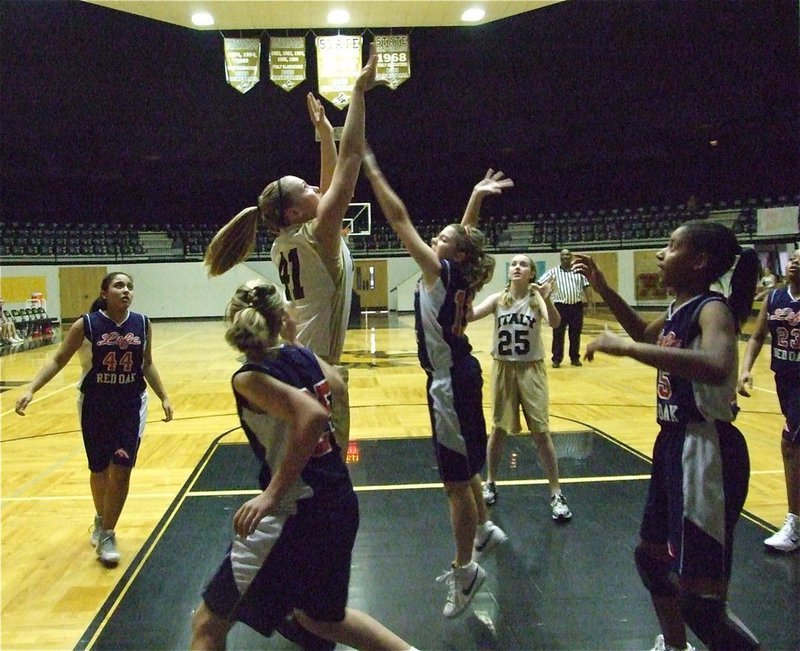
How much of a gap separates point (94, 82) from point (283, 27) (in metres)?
11.3

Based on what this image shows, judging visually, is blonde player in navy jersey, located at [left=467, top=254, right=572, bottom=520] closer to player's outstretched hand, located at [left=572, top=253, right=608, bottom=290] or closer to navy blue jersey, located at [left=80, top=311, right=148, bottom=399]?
player's outstretched hand, located at [left=572, top=253, right=608, bottom=290]

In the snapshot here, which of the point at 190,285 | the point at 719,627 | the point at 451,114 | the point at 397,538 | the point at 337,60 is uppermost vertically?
the point at 451,114

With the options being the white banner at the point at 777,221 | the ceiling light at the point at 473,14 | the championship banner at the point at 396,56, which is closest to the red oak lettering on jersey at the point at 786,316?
the ceiling light at the point at 473,14

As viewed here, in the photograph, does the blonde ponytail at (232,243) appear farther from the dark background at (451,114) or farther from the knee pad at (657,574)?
the dark background at (451,114)

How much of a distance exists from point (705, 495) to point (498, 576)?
1633 millimetres

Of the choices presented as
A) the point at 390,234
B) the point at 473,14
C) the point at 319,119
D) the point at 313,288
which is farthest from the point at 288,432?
the point at 390,234

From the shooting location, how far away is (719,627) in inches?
80.6

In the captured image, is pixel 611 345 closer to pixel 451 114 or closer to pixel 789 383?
pixel 789 383

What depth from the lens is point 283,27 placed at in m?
12.1

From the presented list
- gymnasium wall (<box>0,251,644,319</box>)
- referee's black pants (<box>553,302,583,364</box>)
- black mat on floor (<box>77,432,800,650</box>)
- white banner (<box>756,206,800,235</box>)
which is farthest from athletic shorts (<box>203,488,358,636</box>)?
gymnasium wall (<box>0,251,644,319</box>)

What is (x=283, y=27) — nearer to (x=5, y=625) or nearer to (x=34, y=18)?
(x=34, y=18)

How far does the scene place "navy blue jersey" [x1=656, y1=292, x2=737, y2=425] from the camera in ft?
7.00

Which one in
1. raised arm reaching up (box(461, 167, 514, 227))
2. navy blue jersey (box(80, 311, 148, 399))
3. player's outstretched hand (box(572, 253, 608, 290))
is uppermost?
raised arm reaching up (box(461, 167, 514, 227))

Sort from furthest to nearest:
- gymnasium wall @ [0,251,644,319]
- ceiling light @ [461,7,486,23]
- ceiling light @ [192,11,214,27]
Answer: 1. gymnasium wall @ [0,251,644,319]
2. ceiling light @ [192,11,214,27]
3. ceiling light @ [461,7,486,23]
